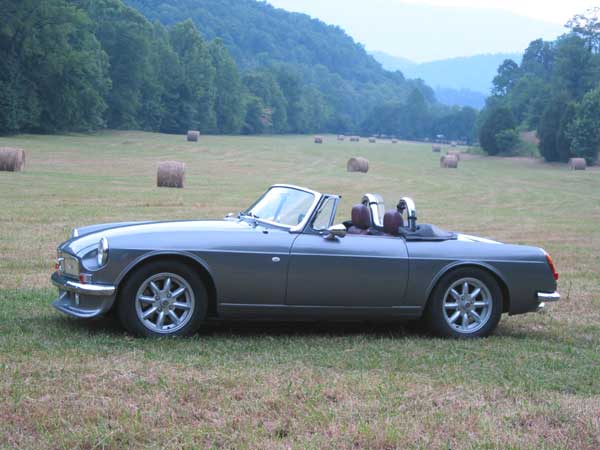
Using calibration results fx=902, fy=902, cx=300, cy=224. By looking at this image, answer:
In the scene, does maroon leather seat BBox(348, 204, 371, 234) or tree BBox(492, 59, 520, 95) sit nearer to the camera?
maroon leather seat BBox(348, 204, 371, 234)

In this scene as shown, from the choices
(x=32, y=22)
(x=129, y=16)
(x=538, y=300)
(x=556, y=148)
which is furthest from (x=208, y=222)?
(x=129, y=16)

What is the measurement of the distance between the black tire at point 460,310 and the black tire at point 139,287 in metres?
2.03

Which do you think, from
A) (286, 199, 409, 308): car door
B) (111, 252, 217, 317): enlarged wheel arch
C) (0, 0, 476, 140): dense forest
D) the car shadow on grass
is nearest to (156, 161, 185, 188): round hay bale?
the car shadow on grass

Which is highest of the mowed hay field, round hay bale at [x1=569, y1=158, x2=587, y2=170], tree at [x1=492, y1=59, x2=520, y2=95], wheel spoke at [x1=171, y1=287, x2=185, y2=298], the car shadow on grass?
tree at [x1=492, y1=59, x2=520, y2=95]

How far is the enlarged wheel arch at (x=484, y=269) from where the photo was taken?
7852mm

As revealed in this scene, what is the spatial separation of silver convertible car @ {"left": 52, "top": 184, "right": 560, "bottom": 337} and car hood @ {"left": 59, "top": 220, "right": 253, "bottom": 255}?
0.02 m

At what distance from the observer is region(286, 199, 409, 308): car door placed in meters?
7.46

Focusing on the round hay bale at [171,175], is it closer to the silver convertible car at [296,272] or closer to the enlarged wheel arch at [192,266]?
the silver convertible car at [296,272]

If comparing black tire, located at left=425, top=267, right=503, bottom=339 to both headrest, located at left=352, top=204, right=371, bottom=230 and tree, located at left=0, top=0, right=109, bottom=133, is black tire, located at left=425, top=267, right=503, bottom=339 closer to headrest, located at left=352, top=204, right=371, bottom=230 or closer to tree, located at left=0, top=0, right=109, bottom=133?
headrest, located at left=352, top=204, right=371, bottom=230

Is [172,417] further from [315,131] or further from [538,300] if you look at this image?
[315,131]

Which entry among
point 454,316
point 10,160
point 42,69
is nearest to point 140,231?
point 454,316

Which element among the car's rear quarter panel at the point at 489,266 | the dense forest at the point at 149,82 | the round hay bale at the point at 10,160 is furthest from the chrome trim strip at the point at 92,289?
the dense forest at the point at 149,82

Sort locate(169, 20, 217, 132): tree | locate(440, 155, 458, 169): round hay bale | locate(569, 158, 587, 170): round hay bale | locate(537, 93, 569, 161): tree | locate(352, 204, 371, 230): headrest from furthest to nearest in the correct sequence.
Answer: locate(169, 20, 217, 132): tree
locate(537, 93, 569, 161): tree
locate(569, 158, 587, 170): round hay bale
locate(440, 155, 458, 169): round hay bale
locate(352, 204, 371, 230): headrest

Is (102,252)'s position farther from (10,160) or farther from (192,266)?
(10,160)
